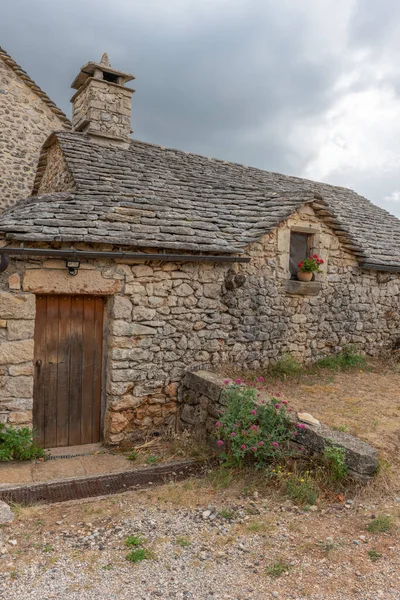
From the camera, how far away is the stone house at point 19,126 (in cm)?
1270

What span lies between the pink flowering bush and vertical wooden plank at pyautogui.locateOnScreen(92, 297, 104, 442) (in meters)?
2.02

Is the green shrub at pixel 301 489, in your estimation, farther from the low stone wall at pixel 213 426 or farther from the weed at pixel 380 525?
the weed at pixel 380 525

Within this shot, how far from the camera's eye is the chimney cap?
9.61 metres

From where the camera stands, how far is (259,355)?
8.02m

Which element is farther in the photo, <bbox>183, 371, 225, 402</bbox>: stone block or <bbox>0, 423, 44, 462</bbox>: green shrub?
<bbox>183, 371, 225, 402</bbox>: stone block

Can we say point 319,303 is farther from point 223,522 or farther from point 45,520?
point 45,520

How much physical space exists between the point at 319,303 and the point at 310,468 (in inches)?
186

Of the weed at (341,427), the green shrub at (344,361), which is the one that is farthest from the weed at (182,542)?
the green shrub at (344,361)

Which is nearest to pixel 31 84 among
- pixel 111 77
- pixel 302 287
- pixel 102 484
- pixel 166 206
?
pixel 111 77

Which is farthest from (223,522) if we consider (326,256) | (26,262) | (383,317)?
(383,317)

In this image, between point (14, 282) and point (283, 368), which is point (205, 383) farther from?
point (14, 282)

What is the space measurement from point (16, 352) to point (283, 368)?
15.1ft

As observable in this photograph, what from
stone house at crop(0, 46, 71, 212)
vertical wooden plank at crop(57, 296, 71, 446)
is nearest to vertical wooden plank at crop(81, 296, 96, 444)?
vertical wooden plank at crop(57, 296, 71, 446)

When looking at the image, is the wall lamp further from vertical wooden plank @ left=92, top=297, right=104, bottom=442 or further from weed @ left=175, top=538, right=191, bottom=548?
weed @ left=175, top=538, right=191, bottom=548
